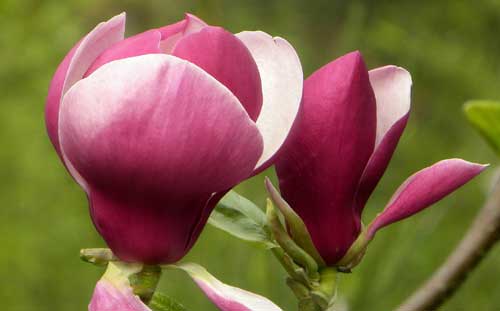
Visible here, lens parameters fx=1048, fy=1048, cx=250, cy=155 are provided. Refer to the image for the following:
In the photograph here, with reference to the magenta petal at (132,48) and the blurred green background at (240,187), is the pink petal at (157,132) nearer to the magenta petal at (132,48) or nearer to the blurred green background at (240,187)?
the magenta petal at (132,48)

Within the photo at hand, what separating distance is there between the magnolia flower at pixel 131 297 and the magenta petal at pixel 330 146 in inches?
3.0

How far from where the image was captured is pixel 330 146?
491mm

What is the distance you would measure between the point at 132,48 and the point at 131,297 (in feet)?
0.33

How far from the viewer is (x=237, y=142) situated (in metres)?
0.41

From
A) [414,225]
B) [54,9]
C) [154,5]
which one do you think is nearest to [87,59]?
[414,225]

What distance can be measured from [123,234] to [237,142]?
0.08 m

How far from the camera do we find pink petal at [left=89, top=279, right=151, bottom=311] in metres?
0.42

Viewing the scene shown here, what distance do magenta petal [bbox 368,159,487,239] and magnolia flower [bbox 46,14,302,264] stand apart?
0.07 m

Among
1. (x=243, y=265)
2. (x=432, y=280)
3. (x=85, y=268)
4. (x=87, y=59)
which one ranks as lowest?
(x=85, y=268)

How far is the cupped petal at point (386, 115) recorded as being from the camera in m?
0.48

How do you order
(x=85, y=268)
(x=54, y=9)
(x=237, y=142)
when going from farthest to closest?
1. (x=85, y=268)
2. (x=54, y=9)
3. (x=237, y=142)

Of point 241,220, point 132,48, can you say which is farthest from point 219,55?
point 241,220

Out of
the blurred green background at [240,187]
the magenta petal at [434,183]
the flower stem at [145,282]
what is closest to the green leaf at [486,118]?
the magenta petal at [434,183]

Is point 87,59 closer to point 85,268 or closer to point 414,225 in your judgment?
point 414,225
